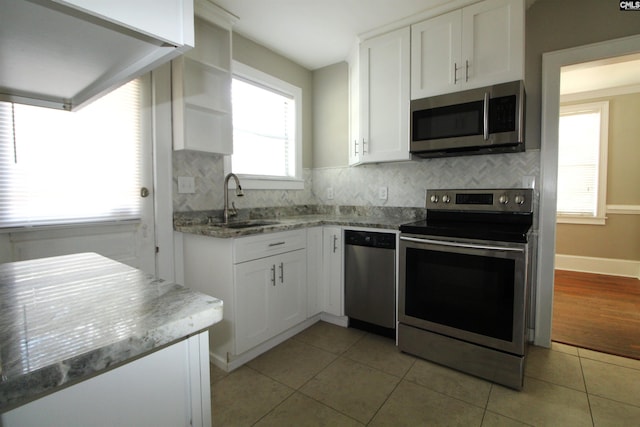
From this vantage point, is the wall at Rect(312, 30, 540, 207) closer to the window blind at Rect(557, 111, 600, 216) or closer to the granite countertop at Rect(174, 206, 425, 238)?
the granite countertop at Rect(174, 206, 425, 238)

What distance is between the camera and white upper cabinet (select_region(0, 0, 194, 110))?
0.47 meters

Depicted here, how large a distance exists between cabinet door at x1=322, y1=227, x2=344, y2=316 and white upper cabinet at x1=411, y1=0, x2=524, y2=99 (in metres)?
1.26

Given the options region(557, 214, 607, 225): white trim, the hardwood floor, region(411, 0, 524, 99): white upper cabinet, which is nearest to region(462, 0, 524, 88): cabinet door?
region(411, 0, 524, 99): white upper cabinet

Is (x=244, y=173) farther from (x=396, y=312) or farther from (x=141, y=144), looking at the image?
(x=396, y=312)

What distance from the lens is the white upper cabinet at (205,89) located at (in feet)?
6.89

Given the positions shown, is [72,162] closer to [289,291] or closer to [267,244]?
[267,244]

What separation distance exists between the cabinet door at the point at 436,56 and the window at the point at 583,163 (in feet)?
10.9

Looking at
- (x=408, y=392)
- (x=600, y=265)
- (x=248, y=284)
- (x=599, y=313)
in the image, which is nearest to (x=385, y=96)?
(x=248, y=284)

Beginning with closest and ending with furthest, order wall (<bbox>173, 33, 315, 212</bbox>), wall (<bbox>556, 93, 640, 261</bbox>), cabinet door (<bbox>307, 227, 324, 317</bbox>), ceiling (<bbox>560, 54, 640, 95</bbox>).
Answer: wall (<bbox>173, 33, 315, 212</bbox>)
cabinet door (<bbox>307, 227, 324, 317</bbox>)
ceiling (<bbox>560, 54, 640, 95</bbox>)
wall (<bbox>556, 93, 640, 261</bbox>)

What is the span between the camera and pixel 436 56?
227 cm

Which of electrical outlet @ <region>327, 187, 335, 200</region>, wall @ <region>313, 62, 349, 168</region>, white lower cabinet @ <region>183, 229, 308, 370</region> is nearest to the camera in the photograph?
white lower cabinet @ <region>183, 229, 308, 370</region>

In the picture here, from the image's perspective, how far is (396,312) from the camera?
7.50ft

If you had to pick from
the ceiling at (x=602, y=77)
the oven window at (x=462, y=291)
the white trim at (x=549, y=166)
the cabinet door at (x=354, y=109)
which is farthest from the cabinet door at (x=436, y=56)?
the ceiling at (x=602, y=77)

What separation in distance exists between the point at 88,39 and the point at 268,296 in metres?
1.87
